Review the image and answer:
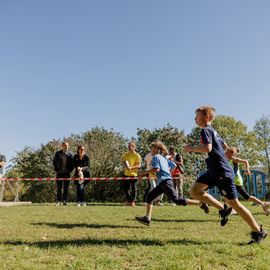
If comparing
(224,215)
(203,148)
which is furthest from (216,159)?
(224,215)

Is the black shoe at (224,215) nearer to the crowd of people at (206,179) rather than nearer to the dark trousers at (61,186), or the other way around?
the crowd of people at (206,179)

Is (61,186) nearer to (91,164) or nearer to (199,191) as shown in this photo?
(199,191)

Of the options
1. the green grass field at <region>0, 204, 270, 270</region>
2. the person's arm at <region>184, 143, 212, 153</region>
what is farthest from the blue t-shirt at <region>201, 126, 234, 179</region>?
the green grass field at <region>0, 204, 270, 270</region>

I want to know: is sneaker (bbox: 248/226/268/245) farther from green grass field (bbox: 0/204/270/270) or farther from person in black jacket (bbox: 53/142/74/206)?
person in black jacket (bbox: 53/142/74/206)

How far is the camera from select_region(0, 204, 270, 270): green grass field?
150 inches

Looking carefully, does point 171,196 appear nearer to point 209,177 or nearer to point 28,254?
point 209,177

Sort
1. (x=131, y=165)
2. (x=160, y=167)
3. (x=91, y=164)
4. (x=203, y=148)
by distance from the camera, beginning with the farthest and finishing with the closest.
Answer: (x=91, y=164) → (x=131, y=165) → (x=160, y=167) → (x=203, y=148)

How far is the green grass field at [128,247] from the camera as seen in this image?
3.82 m

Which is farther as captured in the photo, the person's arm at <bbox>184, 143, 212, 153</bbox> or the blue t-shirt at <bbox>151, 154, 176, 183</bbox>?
the blue t-shirt at <bbox>151, 154, 176, 183</bbox>

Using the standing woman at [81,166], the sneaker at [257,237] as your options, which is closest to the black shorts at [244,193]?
the sneaker at [257,237]

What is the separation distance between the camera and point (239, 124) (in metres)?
58.2

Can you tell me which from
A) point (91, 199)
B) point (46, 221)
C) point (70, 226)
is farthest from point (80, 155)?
point (91, 199)

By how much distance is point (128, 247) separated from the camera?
15.2 ft

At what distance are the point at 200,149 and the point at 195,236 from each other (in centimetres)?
155
